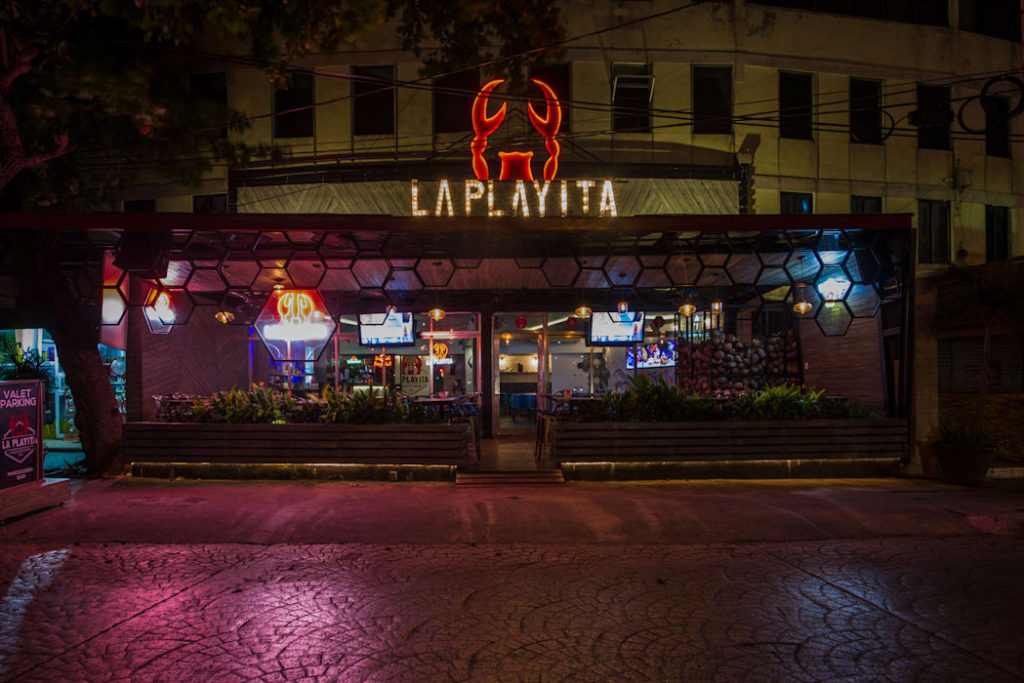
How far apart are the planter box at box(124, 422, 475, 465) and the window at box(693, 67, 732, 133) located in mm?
11014

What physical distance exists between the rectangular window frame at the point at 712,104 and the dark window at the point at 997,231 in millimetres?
8783

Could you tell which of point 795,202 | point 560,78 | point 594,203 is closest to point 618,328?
point 594,203

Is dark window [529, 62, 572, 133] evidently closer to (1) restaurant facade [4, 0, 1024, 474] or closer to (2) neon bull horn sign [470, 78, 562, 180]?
(1) restaurant facade [4, 0, 1024, 474]

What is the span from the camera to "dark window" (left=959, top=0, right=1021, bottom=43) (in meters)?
18.2

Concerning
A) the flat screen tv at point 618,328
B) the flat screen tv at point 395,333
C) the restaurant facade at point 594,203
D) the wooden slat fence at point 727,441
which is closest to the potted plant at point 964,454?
the wooden slat fence at point 727,441

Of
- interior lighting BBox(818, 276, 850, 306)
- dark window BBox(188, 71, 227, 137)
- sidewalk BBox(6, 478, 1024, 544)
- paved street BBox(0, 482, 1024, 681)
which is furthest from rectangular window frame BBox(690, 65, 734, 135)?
dark window BBox(188, 71, 227, 137)

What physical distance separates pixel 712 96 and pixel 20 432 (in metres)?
16.1

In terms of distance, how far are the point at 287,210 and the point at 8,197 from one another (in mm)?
5023

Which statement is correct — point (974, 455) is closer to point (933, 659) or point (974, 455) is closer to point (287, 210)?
point (933, 659)

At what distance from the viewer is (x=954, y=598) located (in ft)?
16.8

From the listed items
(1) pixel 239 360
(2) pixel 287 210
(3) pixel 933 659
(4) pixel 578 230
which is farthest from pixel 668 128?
(3) pixel 933 659

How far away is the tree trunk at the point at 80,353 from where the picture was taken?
10.2m

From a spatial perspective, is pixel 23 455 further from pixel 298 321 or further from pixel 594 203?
pixel 594 203

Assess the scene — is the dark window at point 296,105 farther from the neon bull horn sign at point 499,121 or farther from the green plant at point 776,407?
the green plant at point 776,407
